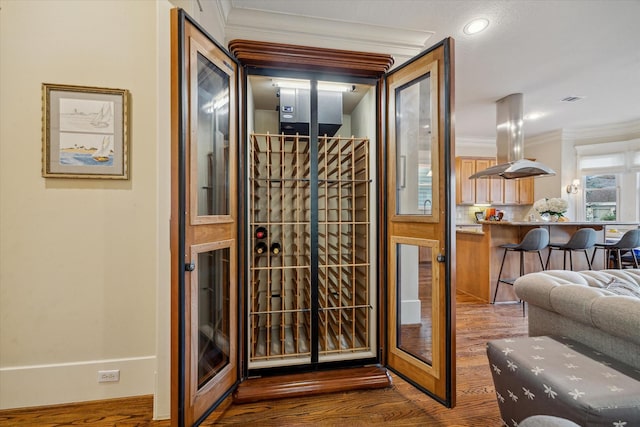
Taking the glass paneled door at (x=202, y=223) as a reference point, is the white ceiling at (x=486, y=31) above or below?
above

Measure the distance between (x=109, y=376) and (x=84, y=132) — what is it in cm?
155

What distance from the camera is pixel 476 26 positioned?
7.99ft

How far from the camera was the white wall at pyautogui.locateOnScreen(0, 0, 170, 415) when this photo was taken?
5.45 ft

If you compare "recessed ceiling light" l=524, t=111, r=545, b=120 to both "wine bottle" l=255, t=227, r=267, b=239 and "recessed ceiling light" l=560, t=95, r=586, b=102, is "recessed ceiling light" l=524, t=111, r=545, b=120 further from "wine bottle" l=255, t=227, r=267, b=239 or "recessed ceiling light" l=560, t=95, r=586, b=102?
"wine bottle" l=255, t=227, r=267, b=239

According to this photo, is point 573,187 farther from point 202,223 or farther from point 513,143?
point 202,223

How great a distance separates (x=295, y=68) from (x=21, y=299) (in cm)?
224

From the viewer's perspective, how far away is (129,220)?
1.80 metres

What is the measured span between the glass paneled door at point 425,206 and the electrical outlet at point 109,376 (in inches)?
70.1

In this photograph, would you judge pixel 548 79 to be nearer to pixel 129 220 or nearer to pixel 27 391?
pixel 129 220

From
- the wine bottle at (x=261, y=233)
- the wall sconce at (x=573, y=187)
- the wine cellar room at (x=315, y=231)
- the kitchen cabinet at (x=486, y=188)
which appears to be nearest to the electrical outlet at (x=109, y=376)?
the wine cellar room at (x=315, y=231)

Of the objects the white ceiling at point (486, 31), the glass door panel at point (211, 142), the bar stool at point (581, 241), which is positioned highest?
the white ceiling at point (486, 31)

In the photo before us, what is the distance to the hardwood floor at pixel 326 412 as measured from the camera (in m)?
1.55

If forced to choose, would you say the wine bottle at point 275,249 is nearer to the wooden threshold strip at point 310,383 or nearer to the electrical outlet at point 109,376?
the wooden threshold strip at point 310,383

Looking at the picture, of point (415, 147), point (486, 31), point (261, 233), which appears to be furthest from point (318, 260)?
point (486, 31)
